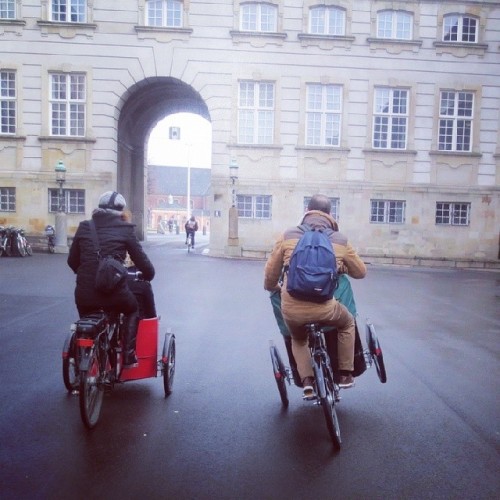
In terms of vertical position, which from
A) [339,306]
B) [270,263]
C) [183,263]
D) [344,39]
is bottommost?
[183,263]

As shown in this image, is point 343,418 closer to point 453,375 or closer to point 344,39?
point 453,375

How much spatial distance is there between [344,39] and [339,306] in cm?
2310

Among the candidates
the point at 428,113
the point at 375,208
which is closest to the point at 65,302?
the point at 375,208

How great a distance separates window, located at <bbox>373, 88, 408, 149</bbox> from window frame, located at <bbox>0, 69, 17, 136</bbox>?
15955 millimetres

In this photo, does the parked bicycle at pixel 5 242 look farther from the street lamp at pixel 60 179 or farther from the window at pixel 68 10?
the window at pixel 68 10

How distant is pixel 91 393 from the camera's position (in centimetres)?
419

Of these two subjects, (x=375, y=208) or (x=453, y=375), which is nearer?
(x=453, y=375)

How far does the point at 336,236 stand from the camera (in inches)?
174

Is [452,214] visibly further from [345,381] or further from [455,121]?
[345,381]

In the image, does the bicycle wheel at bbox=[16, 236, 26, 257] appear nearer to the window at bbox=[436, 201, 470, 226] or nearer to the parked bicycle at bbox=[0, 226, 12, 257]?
the parked bicycle at bbox=[0, 226, 12, 257]

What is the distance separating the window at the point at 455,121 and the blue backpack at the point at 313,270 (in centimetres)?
2358

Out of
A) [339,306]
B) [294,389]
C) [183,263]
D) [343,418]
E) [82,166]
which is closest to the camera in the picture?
[339,306]

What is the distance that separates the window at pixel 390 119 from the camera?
2556 centimetres

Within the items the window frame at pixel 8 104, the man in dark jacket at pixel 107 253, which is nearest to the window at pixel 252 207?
the window frame at pixel 8 104
